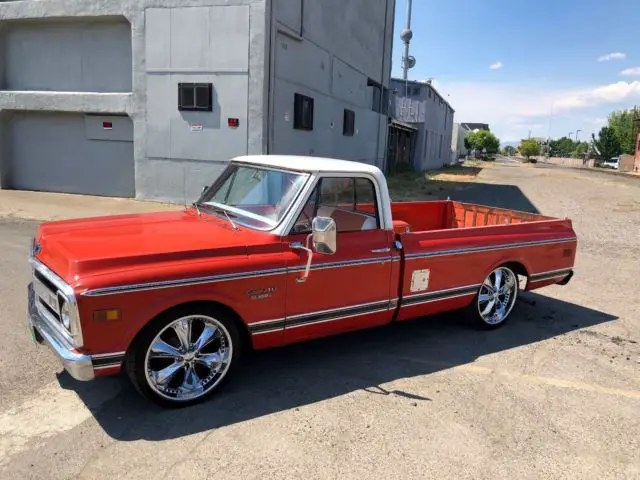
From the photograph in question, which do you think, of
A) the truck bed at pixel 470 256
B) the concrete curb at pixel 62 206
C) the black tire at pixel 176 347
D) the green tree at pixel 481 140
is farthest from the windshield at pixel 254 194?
the green tree at pixel 481 140

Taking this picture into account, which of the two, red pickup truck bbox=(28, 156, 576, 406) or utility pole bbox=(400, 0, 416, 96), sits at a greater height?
utility pole bbox=(400, 0, 416, 96)

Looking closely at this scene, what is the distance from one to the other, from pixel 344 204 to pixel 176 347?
1846mm

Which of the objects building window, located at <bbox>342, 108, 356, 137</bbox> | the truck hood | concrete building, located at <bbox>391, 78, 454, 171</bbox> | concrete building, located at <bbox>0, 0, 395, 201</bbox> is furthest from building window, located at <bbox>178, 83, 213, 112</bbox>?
concrete building, located at <bbox>391, 78, 454, 171</bbox>

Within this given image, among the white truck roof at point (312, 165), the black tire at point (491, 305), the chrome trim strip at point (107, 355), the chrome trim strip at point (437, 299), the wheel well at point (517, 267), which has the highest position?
the white truck roof at point (312, 165)

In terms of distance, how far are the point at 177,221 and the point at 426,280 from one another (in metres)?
2.33

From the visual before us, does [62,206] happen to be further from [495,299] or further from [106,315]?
[495,299]

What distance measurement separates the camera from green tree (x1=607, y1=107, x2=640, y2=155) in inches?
3238

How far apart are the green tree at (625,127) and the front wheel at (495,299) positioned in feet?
295

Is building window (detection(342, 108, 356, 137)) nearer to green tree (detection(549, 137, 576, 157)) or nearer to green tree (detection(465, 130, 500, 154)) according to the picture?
green tree (detection(465, 130, 500, 154))

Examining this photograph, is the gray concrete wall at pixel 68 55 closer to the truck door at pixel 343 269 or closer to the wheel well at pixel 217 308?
the truck door at pixel 343 269

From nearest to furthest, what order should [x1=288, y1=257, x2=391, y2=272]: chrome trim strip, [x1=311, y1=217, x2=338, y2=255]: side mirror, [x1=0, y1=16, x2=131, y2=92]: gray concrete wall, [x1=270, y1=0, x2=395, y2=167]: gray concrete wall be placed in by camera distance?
1. [x1=311, y1=217, x2=338, y2=255]: side mirror
2. [x1=288, y1=257, x2=391, y2=272]: chrome trim strip
3. [x1=270, y1=0, x2=395, y2=167]: gray concrete wall
4. [x1=0, y1=16, x2=131, y2=92]: gray concrete wall

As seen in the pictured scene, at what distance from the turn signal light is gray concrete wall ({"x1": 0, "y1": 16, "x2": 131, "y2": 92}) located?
1307 centimetres

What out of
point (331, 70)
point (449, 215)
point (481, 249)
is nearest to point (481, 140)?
point (331, 70)

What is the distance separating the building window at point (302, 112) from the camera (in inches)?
597
